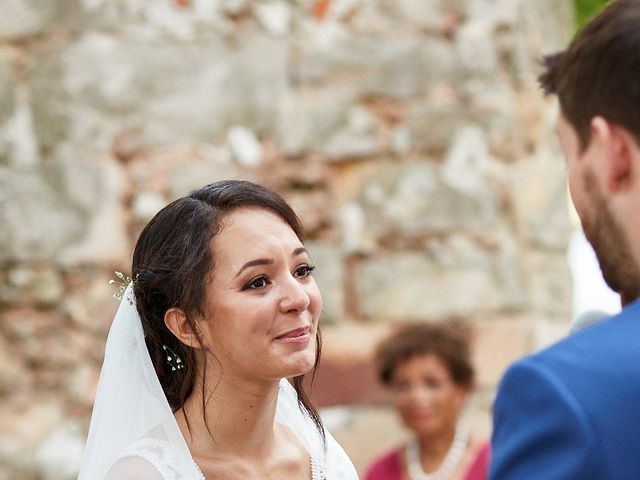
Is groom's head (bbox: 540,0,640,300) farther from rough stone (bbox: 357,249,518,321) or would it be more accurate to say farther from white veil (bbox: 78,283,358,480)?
rough stone (bbox: 357,249,518,321)

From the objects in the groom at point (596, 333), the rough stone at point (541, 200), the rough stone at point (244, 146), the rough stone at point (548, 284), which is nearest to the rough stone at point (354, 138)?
the rough stone at point (244, 146)

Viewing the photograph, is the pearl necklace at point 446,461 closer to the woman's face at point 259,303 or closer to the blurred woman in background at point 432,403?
the blurred woman in background at point 432,403

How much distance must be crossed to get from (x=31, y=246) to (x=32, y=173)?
0.23 metres

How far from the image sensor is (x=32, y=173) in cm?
382

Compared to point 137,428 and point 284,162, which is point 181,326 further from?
point 284,162

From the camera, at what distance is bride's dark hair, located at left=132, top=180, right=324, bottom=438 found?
7.66 ft

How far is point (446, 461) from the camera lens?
4191mm

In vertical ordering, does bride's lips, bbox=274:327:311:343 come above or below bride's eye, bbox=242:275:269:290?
below

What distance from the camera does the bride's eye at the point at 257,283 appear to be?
2291mm

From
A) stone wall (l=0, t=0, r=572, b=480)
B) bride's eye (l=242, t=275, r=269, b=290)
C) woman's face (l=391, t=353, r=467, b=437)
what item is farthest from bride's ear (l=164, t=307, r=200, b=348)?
woman's face (l=391, t=353, r=467, b=437)

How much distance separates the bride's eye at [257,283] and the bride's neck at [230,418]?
0.61 feet

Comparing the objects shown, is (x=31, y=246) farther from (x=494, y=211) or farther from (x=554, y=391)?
(x=554, y=391)

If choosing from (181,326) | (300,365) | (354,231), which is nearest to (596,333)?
(300,365)

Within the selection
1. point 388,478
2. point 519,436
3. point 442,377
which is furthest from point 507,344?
point 519,436
